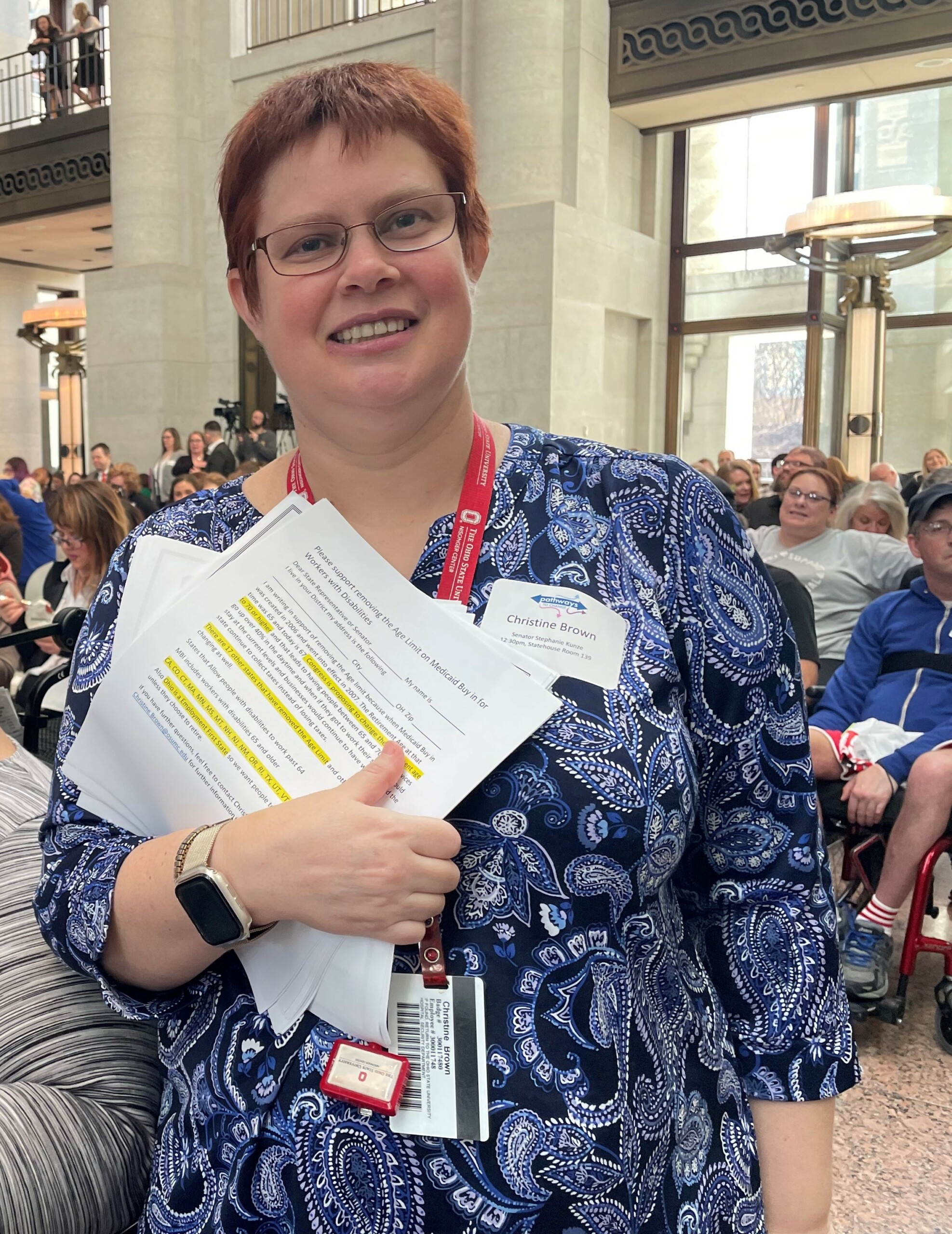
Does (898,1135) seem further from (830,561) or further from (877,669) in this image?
(830,561)

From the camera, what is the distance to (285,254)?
3.20ft

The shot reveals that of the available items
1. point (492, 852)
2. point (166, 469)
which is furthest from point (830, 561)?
point (166, 469)

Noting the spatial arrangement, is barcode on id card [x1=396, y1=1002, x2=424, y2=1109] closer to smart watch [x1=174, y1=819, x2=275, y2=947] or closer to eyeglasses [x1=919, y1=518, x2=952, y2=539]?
smart watch [x1=174, y1=819, x2=275, y2=947]

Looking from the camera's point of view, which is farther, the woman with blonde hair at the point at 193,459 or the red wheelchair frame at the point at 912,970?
the woman with blonde hair at the point at 193,459

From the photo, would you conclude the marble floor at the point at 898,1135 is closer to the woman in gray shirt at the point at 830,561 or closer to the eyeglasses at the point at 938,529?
the eyeglasses at the point at 938,529

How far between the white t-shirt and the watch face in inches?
177

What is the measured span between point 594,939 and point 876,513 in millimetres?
5287

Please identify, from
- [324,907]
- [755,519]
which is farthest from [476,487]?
[755,519]

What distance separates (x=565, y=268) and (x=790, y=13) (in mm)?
3263

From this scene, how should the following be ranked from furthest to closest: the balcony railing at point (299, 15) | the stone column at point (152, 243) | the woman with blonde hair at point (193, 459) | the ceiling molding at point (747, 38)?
the stone column at point (152, 243), the balcony railing at point (299, 15), the woman with blonde hair at point (193, 459), the ceiling molding at point (747, 38)

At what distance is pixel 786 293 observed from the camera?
52.1 ft

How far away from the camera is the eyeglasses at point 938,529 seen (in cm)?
370

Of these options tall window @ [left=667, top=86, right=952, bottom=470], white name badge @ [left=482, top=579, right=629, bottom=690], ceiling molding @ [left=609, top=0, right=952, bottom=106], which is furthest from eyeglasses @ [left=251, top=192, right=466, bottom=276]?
tall window @ [left=667, top=86, right=952, bottom=470]

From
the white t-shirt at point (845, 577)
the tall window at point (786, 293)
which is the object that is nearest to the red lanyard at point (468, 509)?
the white t-shirt at point (845, 577)
